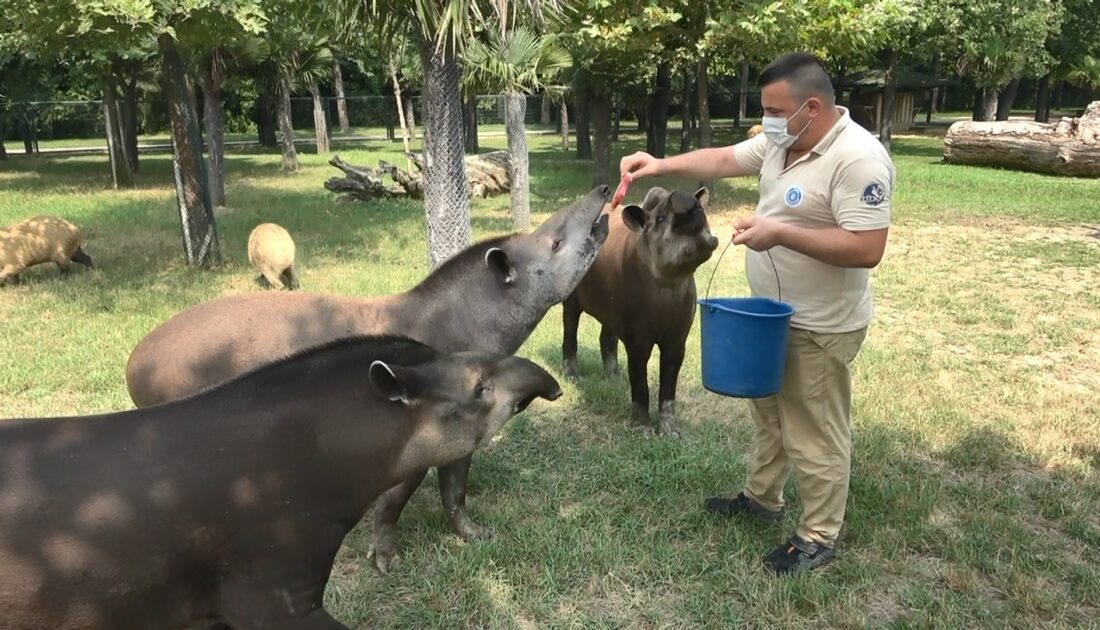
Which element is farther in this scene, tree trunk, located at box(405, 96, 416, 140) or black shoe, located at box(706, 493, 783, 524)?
tree trunk, located at box(405, 96, 416, 140)

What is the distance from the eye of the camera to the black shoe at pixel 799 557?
372 centimetres

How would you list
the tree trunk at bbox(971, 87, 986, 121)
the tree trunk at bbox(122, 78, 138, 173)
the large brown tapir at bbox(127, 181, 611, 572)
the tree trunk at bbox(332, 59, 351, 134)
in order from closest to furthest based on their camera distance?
the large brown tapir at bbox(127, 181, 611, 572) → the tree trunk at bbox(122, 78, 138, 173) → the tree trunk at bbox(971, 87, 986, 121) → the tree trunk at bbox(332, 59, 351, 134)

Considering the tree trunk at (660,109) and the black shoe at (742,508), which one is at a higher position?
the tree trunk at (660,109)

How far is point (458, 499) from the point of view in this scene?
162 inches

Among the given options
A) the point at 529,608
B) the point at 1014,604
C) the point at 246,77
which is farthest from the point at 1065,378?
the point at 246,77

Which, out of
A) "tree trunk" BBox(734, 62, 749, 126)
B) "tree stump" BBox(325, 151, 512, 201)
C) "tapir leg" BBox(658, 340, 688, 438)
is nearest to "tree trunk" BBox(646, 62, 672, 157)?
"tree stump" BBox(325, 151, 512, 201)

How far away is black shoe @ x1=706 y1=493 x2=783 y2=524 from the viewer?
416 cm

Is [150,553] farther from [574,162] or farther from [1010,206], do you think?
[574,162]

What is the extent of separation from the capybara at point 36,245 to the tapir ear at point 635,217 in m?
7.67

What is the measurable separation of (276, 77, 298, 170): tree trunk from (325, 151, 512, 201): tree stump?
5.74 metres

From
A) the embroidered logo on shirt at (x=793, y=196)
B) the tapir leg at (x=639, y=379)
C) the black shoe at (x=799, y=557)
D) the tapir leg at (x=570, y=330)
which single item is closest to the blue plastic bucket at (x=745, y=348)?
the embroidered logo on shirt at (x=793, y=196)

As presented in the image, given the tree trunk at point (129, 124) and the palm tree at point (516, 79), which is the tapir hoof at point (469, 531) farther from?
the tree trunk at point (129, 124)

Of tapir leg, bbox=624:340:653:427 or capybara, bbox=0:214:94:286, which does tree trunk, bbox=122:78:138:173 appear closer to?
capybara, bbox=0:214:94:286

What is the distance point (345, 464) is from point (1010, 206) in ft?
48.9
